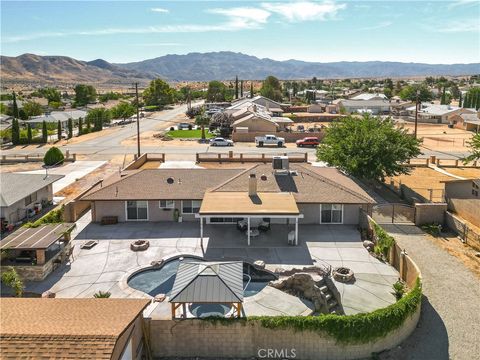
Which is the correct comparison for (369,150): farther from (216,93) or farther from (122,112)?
→ (216,93)

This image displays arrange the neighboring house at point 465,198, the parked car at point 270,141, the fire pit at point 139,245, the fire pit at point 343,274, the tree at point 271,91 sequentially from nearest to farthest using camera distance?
the fire pit at point 343,274, the fire pit at point 139,245, the neighboring house at point 465,198, the parked car at point 270,141, the tree at point 271,91

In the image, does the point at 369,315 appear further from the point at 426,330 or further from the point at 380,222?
the point at 380,222

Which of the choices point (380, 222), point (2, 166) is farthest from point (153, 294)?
point (2, 166)

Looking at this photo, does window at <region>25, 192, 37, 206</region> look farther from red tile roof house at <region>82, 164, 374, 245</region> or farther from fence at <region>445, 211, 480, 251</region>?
fence at <region>445, 211, 480, 251</region>

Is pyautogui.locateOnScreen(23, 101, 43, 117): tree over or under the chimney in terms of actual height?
over

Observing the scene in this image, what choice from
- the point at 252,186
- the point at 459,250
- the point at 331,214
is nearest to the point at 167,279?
the point at 252,186

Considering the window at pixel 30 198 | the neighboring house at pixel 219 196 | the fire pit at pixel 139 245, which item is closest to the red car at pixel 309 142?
the neighboring house at pixel 219 196

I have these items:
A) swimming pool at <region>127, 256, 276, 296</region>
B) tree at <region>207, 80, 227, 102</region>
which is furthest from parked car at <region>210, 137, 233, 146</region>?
tree at <region>207, 80, 227, 102</region>

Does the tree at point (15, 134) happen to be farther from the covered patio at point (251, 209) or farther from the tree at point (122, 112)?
the covered patio at point (251, 209)
